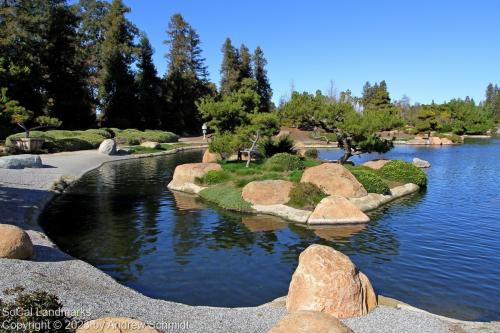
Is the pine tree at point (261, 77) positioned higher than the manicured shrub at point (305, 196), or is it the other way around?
the pine tree at point (261, 77)

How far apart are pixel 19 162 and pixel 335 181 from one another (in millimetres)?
23391

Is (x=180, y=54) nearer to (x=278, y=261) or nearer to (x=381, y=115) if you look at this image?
(x=381, y=115)

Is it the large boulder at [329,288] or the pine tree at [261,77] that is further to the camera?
the pine tree at [261,77]

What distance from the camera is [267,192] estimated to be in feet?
76.9

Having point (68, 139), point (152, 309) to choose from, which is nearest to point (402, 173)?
point (152, 309)

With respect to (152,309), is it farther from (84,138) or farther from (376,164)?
(84,138)

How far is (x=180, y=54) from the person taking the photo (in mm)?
86438

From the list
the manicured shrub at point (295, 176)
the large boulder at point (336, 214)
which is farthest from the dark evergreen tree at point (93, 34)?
the large boulder at point (336, 214)

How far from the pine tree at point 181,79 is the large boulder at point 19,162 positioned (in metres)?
50.1

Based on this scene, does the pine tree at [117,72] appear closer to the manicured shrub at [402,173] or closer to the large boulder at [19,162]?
the large boulder at [19,162]

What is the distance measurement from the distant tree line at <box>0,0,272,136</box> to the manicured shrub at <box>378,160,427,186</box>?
71.4 ft

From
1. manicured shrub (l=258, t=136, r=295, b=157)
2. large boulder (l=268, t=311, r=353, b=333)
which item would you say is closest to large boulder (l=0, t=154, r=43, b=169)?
manicured shrub (l=258, t=136, r=295, b=157)

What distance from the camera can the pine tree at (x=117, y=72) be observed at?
7200 cm

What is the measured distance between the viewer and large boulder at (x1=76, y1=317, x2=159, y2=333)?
254 inches
